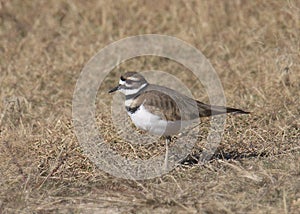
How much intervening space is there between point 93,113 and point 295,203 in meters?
2.89

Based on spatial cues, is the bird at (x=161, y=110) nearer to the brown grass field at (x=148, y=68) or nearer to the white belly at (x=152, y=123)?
the white belly at (x=152, y=123)

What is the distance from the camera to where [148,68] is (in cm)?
868

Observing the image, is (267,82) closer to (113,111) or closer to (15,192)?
(113,111)

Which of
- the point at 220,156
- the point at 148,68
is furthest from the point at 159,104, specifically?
the point at 148,68

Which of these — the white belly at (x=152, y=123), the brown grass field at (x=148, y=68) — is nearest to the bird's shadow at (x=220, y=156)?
the brown grass field at (x=148, y=68)

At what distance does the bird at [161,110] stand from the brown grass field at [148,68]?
1.17 ft

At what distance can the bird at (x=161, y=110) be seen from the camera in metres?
5.44

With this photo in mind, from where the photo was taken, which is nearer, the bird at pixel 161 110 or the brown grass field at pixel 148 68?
the brown grass field at pixel 148 68

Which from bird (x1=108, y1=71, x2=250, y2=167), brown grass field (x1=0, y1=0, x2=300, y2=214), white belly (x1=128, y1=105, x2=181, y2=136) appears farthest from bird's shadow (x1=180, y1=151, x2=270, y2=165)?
white belly (x1=128, y1=105, x2=181, y2=136)

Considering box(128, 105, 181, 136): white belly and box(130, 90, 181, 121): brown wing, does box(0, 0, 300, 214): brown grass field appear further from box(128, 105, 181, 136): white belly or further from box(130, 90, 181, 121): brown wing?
box(130, 90, 181, 121): brown wing

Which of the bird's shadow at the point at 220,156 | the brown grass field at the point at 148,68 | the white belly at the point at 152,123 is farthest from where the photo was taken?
the bird's shadow at the point at 220,156

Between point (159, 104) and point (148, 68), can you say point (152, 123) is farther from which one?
point (148, 68)

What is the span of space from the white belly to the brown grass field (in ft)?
1.09

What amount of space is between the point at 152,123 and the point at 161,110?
5.9 inches
